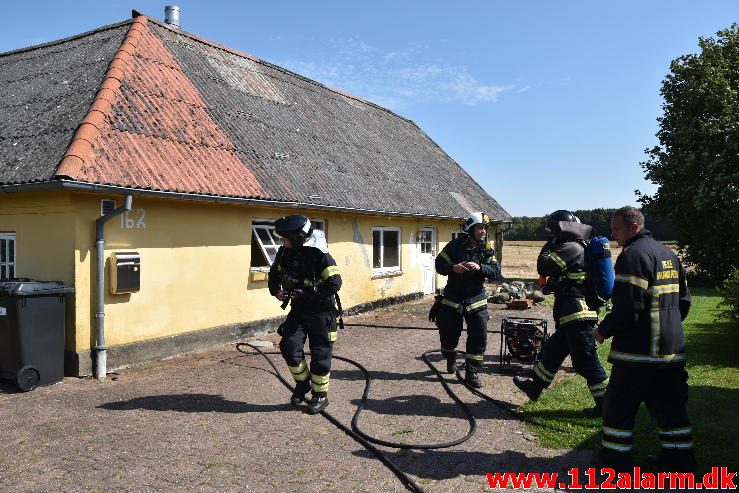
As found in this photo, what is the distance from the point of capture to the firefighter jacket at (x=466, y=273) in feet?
21.4

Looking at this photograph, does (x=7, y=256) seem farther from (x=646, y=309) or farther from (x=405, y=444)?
(x=646, y=309)

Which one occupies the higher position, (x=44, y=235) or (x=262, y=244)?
(x=44, y=235)

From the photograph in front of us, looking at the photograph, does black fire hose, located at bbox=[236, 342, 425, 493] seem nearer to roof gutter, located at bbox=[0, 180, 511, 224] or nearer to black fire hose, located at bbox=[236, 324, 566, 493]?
black fire hose, located at bbox=[236, 324, 566, 493]

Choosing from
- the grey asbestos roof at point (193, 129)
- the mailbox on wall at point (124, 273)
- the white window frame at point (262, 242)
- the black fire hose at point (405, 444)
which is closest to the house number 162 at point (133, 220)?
the mailbox on wall at point (124, 273)

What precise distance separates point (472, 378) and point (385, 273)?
6.99 meters

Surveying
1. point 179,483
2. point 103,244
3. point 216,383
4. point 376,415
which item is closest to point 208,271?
point 103,244

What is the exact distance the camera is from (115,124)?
26.1 feet

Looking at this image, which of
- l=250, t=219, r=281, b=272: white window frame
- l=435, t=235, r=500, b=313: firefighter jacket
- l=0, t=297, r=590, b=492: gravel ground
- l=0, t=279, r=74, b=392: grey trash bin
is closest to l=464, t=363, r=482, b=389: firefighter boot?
l=0, t=297, r=590, b=492: gravel ground

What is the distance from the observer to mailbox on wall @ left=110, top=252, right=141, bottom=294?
277 inches

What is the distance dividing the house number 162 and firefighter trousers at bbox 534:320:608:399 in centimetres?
558

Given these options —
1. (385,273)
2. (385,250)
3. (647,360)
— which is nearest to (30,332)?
(647,360)

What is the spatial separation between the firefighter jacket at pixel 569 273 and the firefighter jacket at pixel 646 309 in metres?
1.35

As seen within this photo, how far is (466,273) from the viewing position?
653 centimetres

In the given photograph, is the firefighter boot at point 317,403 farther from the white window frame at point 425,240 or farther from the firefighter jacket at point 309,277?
the white window frame at point 425,240
